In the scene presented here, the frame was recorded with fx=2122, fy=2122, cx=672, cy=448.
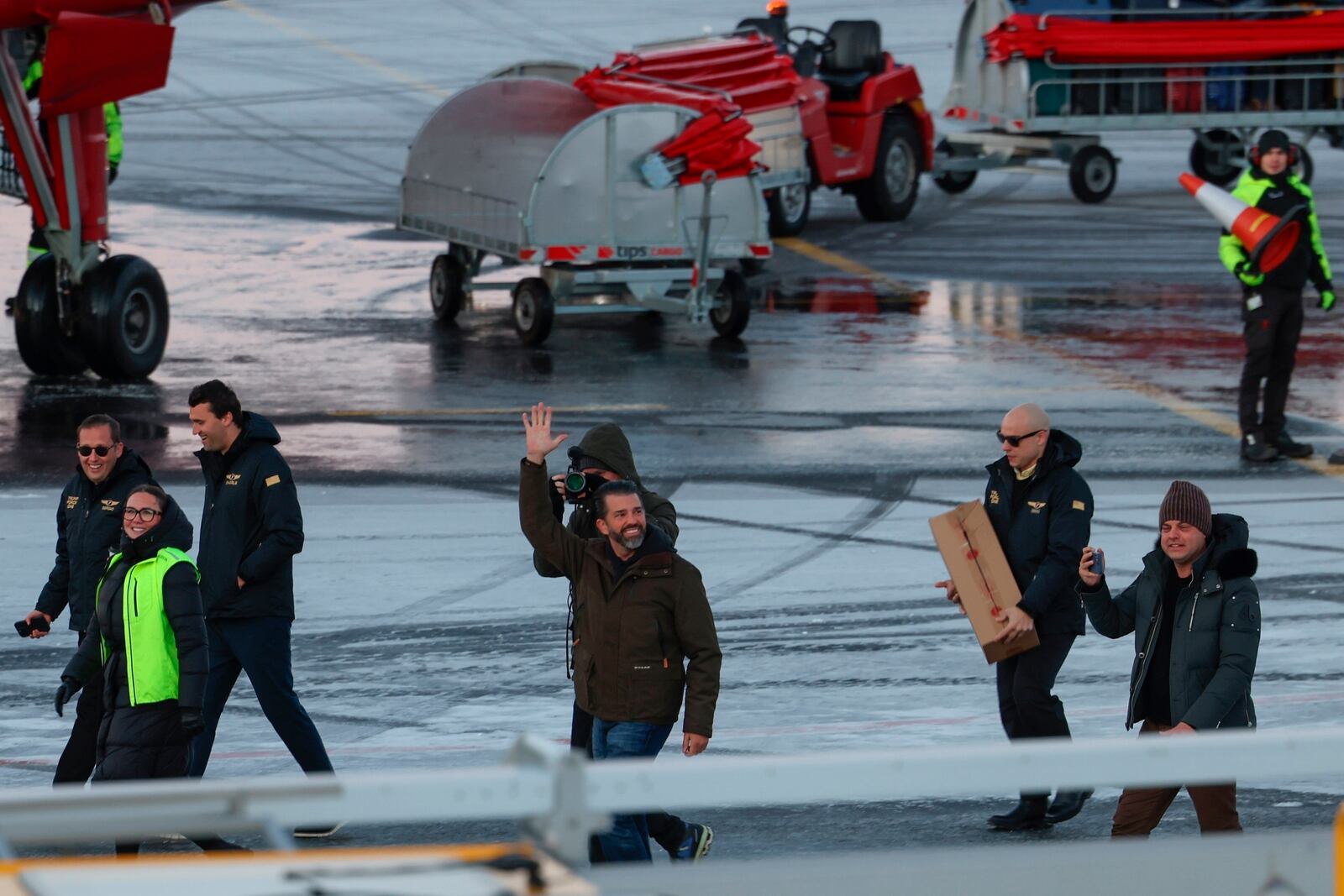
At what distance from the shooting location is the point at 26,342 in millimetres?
16625

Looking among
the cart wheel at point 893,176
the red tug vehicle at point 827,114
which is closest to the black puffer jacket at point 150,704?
the red tug vehicle at point 827,114

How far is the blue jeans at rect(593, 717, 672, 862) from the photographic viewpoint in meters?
6.59

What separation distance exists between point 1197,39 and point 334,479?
54.7ft

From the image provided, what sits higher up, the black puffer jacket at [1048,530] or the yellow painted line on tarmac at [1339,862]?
the yellow painted line on tarmac at [1339,862]

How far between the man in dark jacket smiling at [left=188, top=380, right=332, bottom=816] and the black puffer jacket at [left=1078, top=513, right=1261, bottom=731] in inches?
118

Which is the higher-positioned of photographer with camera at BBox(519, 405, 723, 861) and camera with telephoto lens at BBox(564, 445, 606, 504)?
camera with telephoto lens at BBox(564, 445, 606, 504)

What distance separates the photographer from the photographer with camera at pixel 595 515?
6992mm

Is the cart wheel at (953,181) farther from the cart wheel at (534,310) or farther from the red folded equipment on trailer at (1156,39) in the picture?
the cart wheel at (534,310)

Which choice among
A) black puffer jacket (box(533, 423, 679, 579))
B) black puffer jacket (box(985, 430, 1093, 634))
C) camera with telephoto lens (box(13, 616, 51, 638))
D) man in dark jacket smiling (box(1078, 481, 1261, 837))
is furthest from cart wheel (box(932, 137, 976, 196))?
man in dark jacket smiling (box(1078, 481, 1261, 837))

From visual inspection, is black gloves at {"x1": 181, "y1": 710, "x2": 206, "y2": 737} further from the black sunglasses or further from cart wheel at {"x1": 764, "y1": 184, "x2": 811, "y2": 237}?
cart wheel at {"x1": 764, "y1": 184, "x2": 811, "y2": 237}

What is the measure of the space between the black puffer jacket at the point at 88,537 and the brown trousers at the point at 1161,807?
143 inches

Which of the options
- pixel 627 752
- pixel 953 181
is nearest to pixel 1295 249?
pixel 627 752

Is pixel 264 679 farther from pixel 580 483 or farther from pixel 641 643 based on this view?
pixel 641 643

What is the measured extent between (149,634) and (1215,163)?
24.3m
